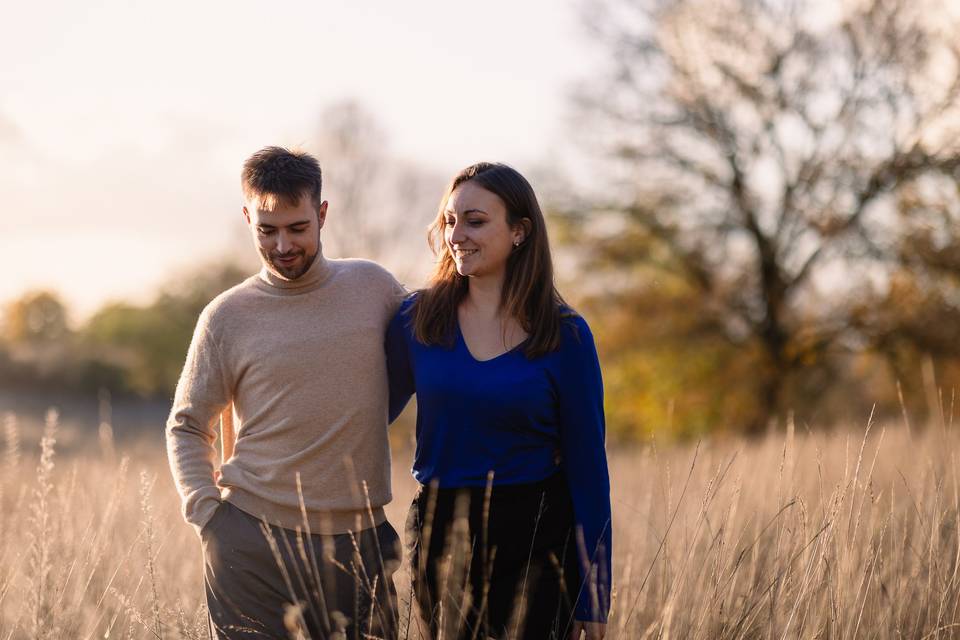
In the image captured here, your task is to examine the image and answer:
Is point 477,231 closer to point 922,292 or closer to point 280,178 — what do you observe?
point 280,178

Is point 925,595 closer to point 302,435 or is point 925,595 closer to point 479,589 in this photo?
point 479,589

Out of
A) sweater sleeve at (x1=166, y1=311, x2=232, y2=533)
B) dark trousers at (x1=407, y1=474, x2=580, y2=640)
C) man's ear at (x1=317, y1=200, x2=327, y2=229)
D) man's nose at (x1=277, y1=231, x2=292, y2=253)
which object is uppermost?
man's ear at (x1=317, y1=200, x2=327, y2=229)

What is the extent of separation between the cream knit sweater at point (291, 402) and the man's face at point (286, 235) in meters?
0.07

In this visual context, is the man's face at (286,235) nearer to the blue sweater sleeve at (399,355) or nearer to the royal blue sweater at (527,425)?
the blue sweater sleeve at (399,355)

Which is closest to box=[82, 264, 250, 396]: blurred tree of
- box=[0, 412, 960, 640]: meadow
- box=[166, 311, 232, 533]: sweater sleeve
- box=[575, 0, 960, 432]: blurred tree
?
box=[575, 0, 960, 432]: blurred tree

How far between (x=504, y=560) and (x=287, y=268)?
1122 millimetres

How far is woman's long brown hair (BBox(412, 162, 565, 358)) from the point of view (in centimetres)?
320

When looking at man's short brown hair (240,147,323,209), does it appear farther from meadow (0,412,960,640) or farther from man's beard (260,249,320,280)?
meadow (0,412,960,640)

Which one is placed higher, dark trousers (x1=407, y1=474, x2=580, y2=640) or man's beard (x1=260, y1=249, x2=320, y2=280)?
man's beard (x1=260, y1=249, x2=320, y2=280)

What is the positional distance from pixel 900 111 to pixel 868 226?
1.78 m

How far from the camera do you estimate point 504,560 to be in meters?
3.10

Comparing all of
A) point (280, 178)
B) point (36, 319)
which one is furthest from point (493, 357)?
point (36, 319)

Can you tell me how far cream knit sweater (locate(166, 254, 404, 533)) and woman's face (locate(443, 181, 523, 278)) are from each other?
368mm

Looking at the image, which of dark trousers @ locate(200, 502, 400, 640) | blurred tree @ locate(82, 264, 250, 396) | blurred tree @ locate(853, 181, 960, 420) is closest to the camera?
dark trousers @ locate(200, 502, 400, 640)
